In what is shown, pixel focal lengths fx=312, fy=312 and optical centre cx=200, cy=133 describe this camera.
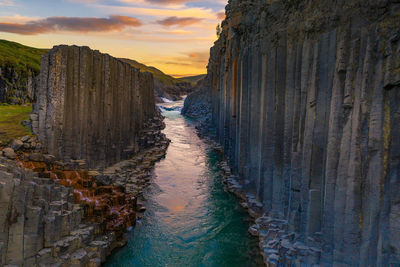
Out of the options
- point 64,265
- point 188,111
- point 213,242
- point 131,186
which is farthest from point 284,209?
point 188,111

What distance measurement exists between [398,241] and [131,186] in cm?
1350

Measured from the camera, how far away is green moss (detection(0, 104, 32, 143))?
13.9 metres

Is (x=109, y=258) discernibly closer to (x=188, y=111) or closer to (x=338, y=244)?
(x=338, y=244)

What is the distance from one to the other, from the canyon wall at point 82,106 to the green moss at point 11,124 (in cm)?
74

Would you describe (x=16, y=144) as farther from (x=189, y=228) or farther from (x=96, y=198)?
(x=189, y=228)

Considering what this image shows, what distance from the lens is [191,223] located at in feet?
45.9

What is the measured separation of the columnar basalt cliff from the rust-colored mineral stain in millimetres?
→ 5548

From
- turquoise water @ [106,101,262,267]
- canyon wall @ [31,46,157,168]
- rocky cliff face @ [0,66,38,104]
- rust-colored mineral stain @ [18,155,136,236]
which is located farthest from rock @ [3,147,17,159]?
rocky cliff face @ [0,66,38,104]

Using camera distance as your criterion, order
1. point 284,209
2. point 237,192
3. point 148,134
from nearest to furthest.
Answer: point 284,209
point 237,192
point 148,134

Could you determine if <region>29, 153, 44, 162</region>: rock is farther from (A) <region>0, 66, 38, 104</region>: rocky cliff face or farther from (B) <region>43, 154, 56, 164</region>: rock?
(A) <region>0, 66, 38, 104</region>: rocky cliff face

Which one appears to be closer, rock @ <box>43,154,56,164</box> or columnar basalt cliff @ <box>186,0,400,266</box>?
columnar basalt cliff @ <box>186,0,400,266</box>

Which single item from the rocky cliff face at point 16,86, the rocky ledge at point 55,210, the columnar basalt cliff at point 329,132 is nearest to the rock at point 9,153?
the rocky ledge at point 55,210

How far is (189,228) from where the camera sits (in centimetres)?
1351

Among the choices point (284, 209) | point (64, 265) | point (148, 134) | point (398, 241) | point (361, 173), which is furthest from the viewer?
point (148, 134)
